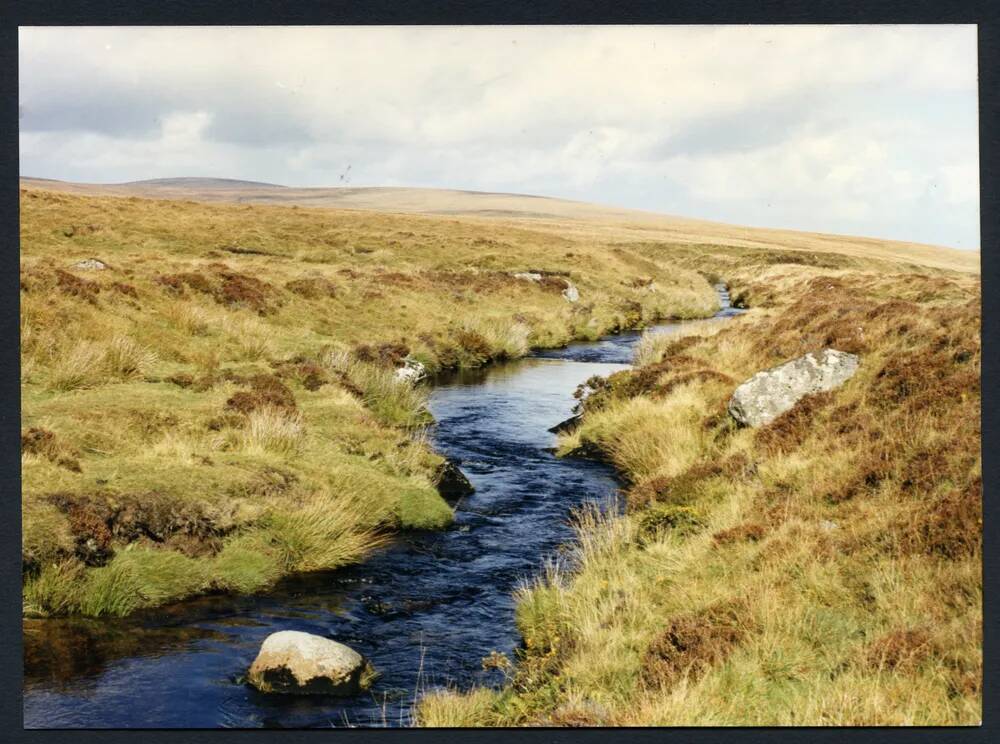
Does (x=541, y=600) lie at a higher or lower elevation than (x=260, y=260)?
lower

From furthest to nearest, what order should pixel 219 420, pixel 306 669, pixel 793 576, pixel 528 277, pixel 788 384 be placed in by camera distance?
pixel 528 277 → pixel 788 384 → pixel 219 420 → pixel 793 576 → pixel 306 669

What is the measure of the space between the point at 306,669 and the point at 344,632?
4.36ft

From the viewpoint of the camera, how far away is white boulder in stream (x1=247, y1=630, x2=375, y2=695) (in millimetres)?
8227

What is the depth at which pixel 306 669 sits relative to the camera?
8258mm

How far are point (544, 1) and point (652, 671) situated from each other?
23.3ft

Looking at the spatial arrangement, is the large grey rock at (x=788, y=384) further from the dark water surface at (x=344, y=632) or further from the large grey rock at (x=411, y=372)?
the large grey rock at (x=411, y=372)

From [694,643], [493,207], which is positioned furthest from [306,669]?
[493,207]

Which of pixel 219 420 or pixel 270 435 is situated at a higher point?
pixel 219 420

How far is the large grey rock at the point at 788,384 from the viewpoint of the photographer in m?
14.4

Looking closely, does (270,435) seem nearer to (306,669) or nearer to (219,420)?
(219,420)

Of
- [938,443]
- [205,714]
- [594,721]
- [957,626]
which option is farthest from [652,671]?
[938,443]

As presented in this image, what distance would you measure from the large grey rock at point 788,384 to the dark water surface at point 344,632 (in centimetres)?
286

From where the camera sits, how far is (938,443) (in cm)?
1054

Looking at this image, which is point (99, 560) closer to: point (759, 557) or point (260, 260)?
point (759, 557)
